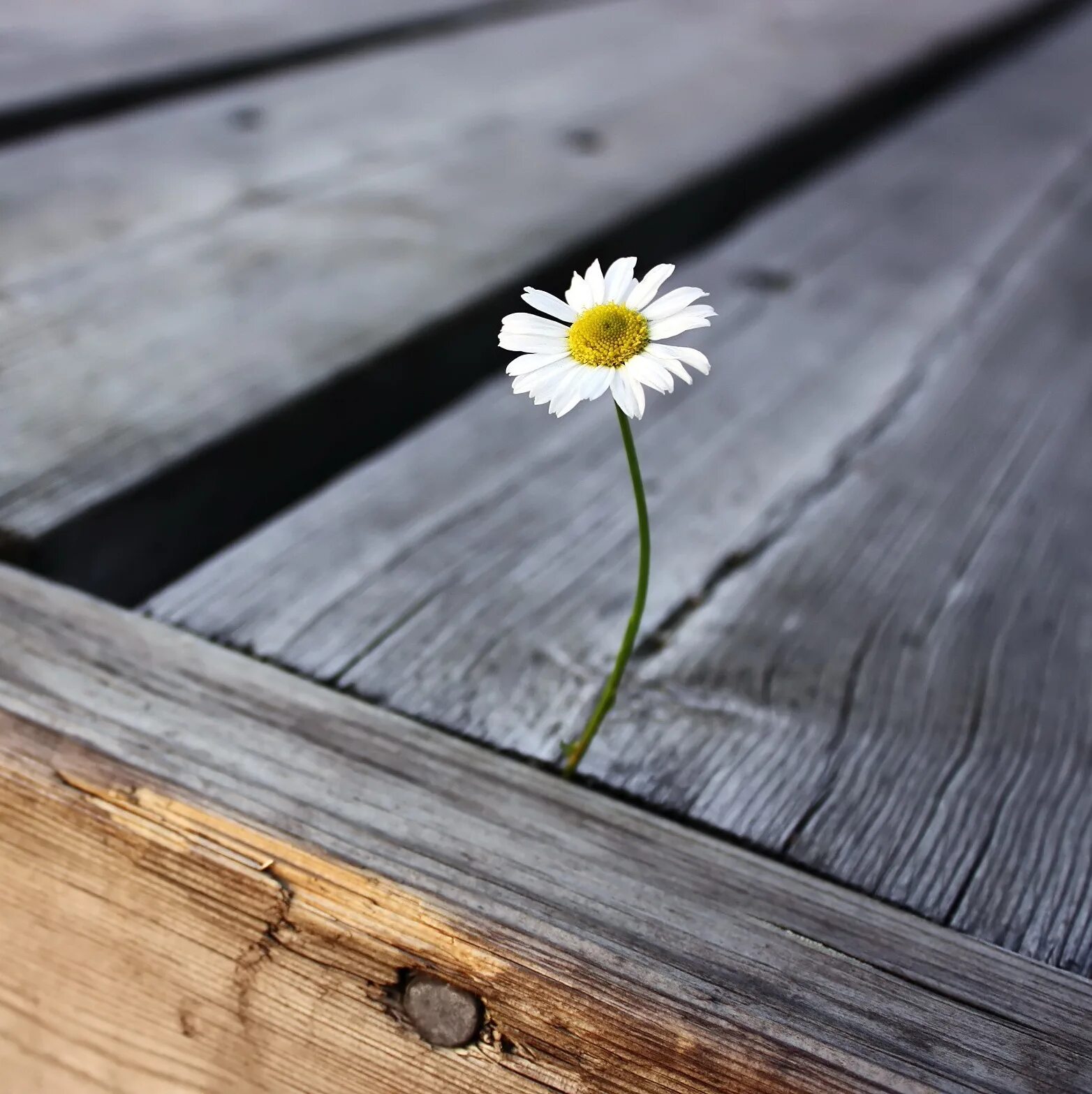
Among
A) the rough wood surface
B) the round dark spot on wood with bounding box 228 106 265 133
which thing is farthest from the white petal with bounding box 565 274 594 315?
the round dark spot on wood with bounding box 228 106 265 133

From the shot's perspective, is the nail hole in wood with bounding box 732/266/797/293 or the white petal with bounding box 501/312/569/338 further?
the nail hole in wood with bounding box 732/266/797/293

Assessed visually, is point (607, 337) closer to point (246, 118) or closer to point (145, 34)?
point (246, 118)

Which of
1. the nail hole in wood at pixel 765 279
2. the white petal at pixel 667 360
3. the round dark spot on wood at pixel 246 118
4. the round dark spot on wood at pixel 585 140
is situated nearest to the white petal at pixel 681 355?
the white petal at pixel 667 360

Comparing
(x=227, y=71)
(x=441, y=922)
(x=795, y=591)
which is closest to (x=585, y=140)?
(x=227, y=71)

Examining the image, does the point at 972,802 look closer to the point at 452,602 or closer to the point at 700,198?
the point at 452,602

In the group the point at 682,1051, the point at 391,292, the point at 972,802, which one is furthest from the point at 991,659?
the point at 391,292

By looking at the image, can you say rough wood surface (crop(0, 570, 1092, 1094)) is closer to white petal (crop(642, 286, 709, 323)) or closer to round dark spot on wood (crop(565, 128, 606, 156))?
white petal (crop(642, 286, 709, 323))
